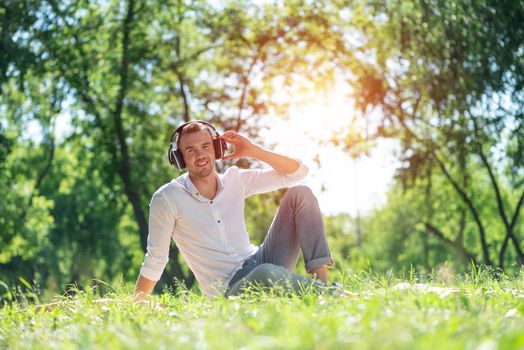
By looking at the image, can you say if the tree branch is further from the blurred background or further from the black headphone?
the black headphone

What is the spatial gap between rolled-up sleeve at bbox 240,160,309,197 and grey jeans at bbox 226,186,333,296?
1.71 ft

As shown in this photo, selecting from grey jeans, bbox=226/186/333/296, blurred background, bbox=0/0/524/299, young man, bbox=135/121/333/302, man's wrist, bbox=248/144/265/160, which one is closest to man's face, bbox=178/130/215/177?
young man, bbox=135/121/333/302

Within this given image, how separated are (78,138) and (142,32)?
2959mm

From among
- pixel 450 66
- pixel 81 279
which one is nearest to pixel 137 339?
pixel 450 66

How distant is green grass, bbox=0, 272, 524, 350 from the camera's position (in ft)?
10.3

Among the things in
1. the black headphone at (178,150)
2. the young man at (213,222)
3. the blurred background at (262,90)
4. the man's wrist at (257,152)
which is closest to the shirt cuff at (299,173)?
the man's wrist at (257,152)

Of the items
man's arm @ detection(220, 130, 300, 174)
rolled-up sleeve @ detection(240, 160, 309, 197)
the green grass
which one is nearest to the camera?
the green grass

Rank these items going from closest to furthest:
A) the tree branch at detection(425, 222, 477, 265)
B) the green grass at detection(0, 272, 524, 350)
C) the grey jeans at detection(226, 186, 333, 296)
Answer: the green grass at detection(0, 272, 524, 350), the grey jeans at detection(226, 186, 333, 296), the tree branch at detection(425, 222, 477, 265)

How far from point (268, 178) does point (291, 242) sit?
700 mm

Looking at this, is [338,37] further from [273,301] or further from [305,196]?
[273,301]

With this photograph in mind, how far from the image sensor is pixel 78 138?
18.5m

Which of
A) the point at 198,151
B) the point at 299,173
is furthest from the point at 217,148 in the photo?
the point at 299,173

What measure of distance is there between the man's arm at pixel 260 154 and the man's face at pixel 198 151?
11.1 inches

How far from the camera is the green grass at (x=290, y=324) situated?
313cm
